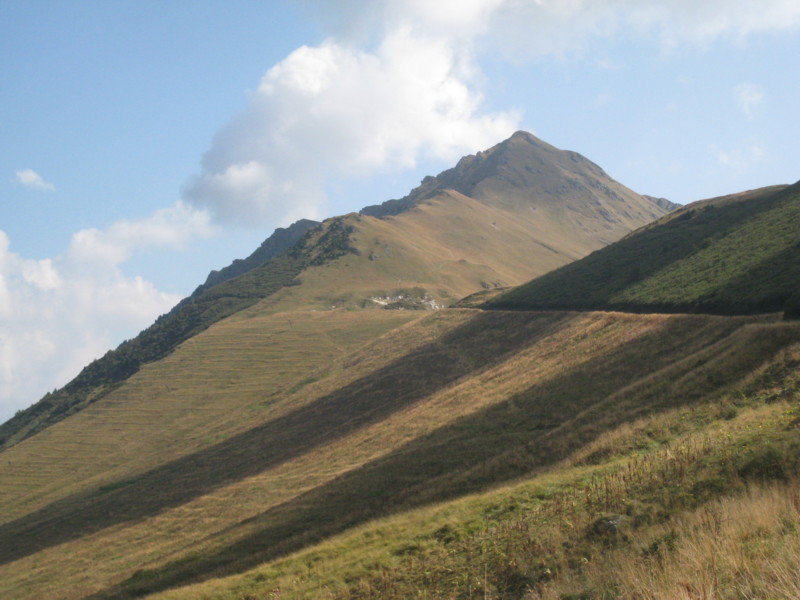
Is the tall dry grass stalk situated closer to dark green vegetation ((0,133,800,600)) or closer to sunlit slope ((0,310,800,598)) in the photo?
dark green vegetation ((0,133,800,600))

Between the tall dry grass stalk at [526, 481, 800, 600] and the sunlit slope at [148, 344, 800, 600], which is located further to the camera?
the sunlit slope at [148, 344, 800, 600]

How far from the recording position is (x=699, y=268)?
63656 mm

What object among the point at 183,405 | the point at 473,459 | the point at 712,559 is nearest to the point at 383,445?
the point at 473,459

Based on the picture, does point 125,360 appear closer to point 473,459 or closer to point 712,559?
point 473,459

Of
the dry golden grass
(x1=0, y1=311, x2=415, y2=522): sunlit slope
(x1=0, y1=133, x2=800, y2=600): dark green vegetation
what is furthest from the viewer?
(x1=0, y1=311, x2=415, y2=522): sunlit slope

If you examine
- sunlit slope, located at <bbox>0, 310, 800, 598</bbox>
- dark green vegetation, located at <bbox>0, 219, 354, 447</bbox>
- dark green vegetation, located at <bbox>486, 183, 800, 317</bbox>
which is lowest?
sunlit slope, located at <bbox>0, 310, 800, 598</bbox>

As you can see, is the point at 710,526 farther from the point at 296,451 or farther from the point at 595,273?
the point at 595,273

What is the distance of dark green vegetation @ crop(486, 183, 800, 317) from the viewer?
46.3m

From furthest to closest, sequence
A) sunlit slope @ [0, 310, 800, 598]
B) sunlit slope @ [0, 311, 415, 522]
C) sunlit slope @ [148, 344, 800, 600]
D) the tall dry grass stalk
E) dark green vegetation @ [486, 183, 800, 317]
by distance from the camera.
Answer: sunlit slope @ [0, 311, 415, 522] < dark green vegetation @ [486, 183, 800, 317] < sunlit slope @ [0, 310, 800, 598] < sunlit slope @ [148, 344, 800, 600] < the tall dry grass stalk

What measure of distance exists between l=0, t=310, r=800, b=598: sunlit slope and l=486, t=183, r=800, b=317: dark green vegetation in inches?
155

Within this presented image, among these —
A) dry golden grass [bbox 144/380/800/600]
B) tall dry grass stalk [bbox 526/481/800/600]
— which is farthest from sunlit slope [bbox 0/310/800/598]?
tall dry grass stalk [bbox 526/481/800/600]

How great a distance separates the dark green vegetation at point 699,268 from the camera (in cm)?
4628

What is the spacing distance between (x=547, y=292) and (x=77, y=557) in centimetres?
6707

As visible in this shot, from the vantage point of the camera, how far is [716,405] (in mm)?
22250
